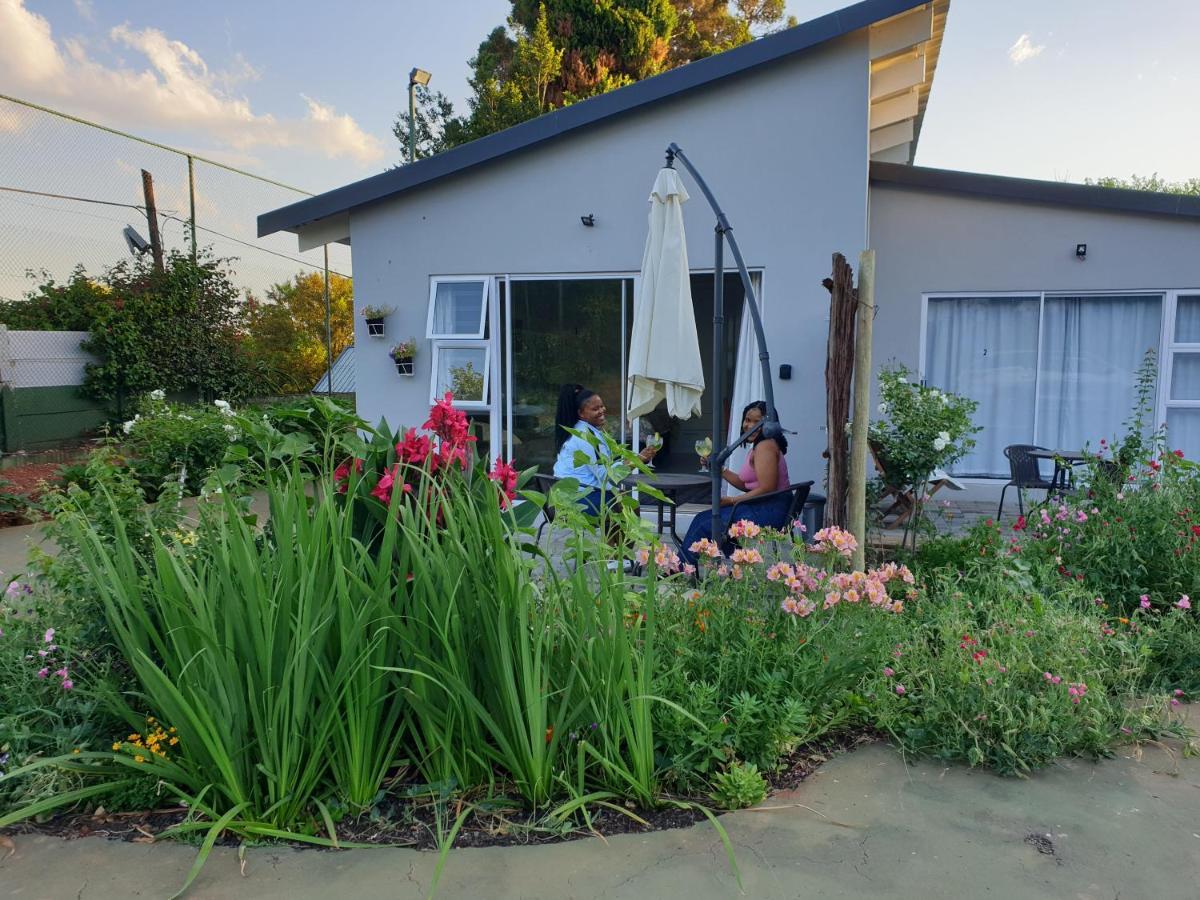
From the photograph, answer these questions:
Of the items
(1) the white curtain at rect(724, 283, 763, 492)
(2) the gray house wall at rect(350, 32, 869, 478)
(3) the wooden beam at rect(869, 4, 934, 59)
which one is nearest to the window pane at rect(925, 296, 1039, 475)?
(2) the gray house wall at rect(350, 32, 869, 478)

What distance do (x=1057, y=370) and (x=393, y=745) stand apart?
283 inches

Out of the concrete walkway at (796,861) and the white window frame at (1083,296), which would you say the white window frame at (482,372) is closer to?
the white window frame at (1083,296)

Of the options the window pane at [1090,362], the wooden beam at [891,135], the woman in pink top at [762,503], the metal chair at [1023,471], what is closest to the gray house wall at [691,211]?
the woman in pink top at [762,503]

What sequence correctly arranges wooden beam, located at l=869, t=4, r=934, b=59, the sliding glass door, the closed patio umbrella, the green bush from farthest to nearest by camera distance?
the sliding glass door → wooden beam, located at l=869, t=4, r=934, b=59 → the closed patio umbrella → the green bush

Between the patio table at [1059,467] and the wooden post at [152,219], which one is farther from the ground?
the wooden post at [152,219]

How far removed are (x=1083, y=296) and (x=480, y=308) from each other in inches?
210

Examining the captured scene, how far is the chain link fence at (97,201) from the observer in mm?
9039

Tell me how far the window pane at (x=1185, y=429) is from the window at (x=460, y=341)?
5905 mm

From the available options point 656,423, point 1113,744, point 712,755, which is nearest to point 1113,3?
point 656,423

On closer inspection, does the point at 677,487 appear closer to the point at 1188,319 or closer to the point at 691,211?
the point at 691,211

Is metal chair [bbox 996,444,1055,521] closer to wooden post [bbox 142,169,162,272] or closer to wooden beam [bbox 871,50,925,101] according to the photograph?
wooden beam [bbox 871,50,925,101]

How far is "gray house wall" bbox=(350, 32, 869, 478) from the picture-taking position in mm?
6074

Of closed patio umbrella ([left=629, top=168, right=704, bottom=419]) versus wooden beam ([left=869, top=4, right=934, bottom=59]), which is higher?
wooden beam ([left=869, top=4, right=934, bottom=59])

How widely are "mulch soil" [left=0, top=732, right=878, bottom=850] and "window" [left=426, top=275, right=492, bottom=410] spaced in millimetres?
4825
